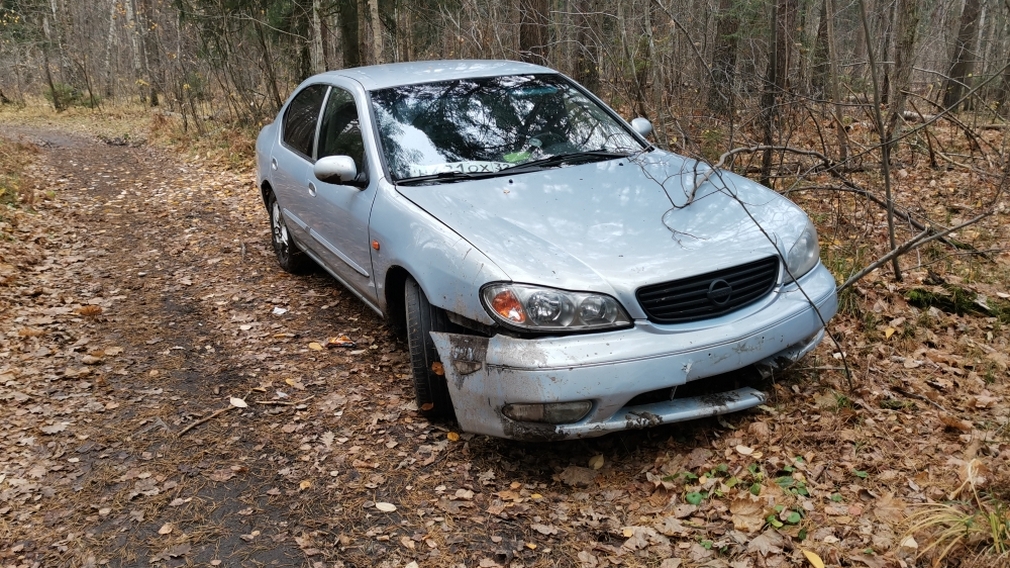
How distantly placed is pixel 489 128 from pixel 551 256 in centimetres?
150

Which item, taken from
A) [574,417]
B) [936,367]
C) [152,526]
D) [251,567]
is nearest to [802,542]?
[574,417]

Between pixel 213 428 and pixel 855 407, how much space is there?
341 cm

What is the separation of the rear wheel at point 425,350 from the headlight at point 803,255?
5.65ft

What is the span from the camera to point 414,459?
12.0ft

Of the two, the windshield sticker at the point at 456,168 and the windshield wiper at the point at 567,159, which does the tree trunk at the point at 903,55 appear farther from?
the windshield sticker at the point at 456,168

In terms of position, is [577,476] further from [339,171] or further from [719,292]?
[339,171]

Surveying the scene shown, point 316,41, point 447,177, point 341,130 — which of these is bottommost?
point 447,177

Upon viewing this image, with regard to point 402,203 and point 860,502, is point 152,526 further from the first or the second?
point 860,502

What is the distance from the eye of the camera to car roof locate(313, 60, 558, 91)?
15.9ft

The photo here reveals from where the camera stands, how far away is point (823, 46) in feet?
33.8

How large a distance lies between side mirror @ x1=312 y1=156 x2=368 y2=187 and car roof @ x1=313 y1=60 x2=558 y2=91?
2.44ft

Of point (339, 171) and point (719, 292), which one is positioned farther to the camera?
point (339, 171)

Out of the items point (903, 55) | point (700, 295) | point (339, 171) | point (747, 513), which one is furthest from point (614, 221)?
point (903, 55)

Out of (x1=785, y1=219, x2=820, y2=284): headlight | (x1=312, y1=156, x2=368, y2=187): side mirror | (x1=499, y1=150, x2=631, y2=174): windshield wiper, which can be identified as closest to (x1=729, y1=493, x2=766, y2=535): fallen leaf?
(x1=785, y1=219, x2=820, y2=284): headlight
